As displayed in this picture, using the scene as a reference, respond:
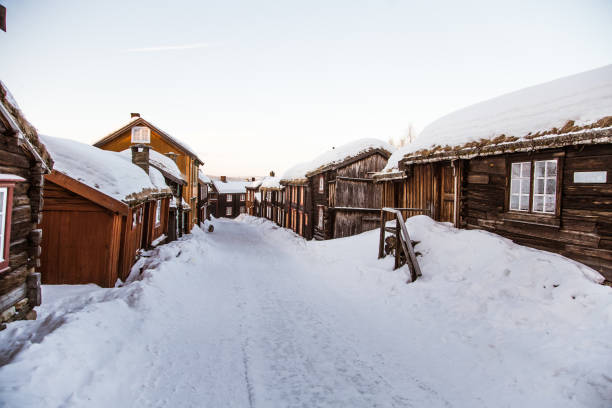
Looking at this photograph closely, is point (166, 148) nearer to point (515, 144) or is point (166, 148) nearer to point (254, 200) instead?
point (515, 144)

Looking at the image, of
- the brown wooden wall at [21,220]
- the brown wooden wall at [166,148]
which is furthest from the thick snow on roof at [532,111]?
the brown wooden wall at [166,148]

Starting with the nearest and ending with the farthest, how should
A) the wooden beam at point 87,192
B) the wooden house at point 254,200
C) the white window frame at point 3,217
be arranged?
the white window frame at point 3,217
the wooden beam at point 87,192
the wooden house at point 254,200

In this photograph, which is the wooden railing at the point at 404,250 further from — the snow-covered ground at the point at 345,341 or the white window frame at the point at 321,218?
the white window frame at the point at 321,218

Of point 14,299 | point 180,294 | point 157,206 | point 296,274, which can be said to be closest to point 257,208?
point 157,206

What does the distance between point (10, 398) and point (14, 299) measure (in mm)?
2874

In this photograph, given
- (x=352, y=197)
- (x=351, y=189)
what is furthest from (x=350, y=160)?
(x=352, y=197)

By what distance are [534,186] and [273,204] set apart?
30.1 m

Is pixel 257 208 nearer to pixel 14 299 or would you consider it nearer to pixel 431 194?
pixel 431 194

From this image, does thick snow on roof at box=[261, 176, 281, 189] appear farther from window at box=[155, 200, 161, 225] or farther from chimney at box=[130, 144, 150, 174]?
chimney at box=[130, 144, 150, 174]

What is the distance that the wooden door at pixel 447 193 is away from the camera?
11.0m

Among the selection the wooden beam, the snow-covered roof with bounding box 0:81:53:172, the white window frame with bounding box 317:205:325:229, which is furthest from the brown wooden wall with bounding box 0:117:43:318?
the white window frame with bounding box 317:205:325:229

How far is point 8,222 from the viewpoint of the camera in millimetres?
5336

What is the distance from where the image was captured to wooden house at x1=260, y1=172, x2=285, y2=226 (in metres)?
33.2

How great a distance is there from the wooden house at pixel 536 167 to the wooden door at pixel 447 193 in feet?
0.11
